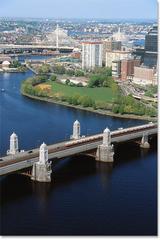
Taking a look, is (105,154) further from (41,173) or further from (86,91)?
(86,91)

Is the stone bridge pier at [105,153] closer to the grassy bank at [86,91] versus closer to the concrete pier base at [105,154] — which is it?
the concrete pier base at [105,154]

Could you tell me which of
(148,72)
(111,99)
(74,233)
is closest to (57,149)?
(74,233)

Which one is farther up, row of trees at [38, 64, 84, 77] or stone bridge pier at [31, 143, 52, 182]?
stone bridge pier at [31, 143, 52, 182]

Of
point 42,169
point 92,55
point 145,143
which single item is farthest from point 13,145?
point 92,55

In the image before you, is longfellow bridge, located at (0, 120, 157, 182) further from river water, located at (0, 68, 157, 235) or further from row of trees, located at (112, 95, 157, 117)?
row of trees, located at (112, 95, 157, 117)

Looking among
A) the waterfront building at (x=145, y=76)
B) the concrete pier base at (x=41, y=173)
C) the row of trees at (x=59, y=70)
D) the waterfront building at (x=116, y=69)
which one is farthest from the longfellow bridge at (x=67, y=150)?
the row of trees at (x=59, y=70)

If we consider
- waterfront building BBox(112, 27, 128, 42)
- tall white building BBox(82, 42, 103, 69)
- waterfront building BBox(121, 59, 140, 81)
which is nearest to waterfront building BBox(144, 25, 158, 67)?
waterfront building BBox(121, 59, 140, 81)

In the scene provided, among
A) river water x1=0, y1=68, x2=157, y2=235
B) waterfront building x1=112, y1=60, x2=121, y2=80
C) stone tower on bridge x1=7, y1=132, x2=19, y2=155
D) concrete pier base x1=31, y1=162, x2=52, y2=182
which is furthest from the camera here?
waterfront building x1=112, y1=60, x2=121, y2=80
